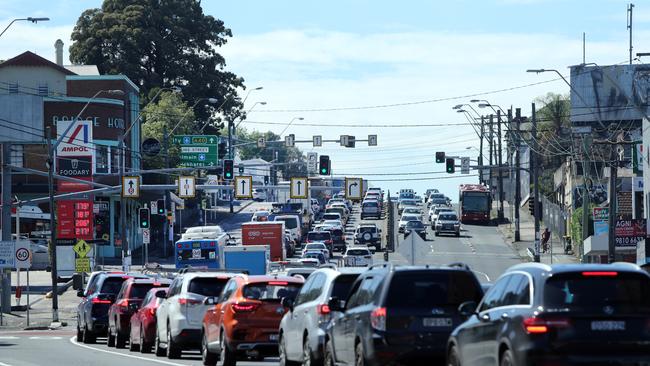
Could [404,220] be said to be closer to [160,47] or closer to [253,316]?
[160,47]

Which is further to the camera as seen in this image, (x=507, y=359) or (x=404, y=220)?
(x=404, y=220)

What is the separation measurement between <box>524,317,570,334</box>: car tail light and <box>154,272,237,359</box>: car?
1342cm

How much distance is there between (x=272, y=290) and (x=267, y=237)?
51.4 meters

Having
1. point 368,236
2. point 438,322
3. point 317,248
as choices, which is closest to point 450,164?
point 317,248

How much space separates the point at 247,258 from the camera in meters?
61.4

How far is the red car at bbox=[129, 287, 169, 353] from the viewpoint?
29484 mm

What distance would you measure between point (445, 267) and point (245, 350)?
6639mm

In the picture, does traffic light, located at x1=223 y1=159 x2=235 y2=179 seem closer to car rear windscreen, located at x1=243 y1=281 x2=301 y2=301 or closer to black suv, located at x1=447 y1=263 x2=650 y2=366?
car rear windscreen, located at x1=243 y1=281 x2=301 y2=301

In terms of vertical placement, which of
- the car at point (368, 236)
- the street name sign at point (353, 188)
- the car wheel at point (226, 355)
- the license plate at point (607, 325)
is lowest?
the car wheel at point (226, 355)

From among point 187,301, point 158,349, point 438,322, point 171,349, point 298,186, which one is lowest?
point 158,349

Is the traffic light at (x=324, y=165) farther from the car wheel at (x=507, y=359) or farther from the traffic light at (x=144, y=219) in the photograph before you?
the car wheel at (x=507, y=359)

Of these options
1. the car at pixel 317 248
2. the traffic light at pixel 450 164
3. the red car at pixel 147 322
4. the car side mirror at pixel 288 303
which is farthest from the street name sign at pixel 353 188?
the car side mirror at pixel 288 303

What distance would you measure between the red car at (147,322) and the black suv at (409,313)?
1190 centimetres

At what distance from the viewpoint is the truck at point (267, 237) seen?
245 feet
